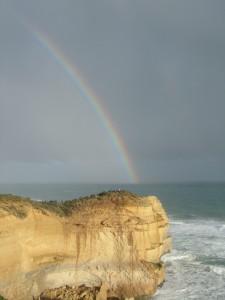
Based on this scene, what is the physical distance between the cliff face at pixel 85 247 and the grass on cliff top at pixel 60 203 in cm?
5

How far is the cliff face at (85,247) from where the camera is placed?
57.8ft

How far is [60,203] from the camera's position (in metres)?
22.8

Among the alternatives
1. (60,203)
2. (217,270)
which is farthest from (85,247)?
(217,270)

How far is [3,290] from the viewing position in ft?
56.2

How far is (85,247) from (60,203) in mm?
3291

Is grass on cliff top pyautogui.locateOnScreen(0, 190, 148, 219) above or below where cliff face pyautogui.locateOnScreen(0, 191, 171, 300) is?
above

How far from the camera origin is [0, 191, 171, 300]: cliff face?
17.6m

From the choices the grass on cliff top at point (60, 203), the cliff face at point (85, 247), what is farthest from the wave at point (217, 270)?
the grass on cliff top at point (60, 203)

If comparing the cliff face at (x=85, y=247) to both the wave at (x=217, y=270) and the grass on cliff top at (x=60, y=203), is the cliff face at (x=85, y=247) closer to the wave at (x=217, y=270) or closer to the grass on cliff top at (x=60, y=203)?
the grass on cliff top at (x=60, y=203)

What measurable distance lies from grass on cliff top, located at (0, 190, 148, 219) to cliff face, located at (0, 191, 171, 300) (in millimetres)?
51

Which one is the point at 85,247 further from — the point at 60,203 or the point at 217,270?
the point at 217,270

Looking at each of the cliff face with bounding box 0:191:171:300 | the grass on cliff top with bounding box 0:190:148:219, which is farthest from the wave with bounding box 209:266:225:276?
the grass on cliff top with bounding box 0:190:148:219

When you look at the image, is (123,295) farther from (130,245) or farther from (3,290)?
(3,290)

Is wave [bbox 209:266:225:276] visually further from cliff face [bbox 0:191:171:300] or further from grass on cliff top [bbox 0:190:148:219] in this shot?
grass on cliff top [bbox 0:190:148:219]
